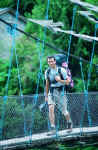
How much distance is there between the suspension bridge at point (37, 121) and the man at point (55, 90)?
0.13 metres

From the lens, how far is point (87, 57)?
7.54 metres

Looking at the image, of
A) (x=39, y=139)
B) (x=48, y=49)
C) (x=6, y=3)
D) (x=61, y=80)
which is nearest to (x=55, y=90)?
(x=61, y=80)

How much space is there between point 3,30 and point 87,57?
249cm

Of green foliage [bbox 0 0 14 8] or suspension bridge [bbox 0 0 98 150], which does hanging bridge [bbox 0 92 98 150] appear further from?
green foliage [bbox 0 0 14 8]

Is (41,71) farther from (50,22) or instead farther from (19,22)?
(19,22)

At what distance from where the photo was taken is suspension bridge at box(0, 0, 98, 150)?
4.64m

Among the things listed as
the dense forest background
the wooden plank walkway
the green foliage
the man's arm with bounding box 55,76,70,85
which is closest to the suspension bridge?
the wooden plank walkway

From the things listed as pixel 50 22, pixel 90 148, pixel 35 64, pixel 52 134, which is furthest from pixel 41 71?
pixel 52 134

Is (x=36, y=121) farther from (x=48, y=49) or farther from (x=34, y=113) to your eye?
(x=48, y=49)

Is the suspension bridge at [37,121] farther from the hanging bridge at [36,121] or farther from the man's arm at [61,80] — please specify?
the man's arm at [61,80]

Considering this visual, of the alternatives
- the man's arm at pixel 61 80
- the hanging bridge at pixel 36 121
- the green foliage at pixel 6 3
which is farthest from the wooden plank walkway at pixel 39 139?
the green foliage at pixel 6 3

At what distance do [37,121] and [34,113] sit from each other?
0.08 meters

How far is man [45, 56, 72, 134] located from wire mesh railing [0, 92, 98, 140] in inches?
6.0

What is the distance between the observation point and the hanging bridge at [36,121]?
4644mm
